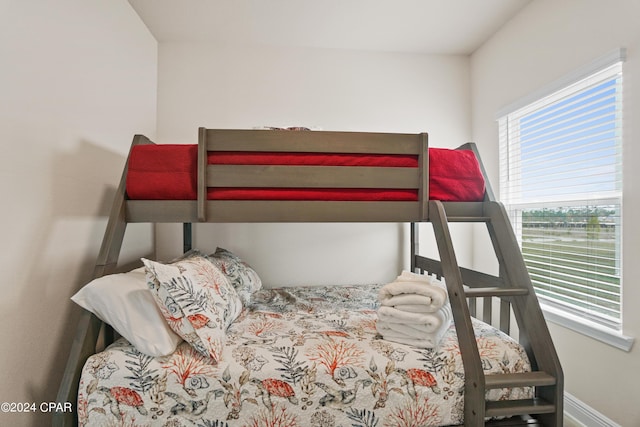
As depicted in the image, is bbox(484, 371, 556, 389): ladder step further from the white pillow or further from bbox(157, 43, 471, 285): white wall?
bbox(157, 43, 471, 285): white wall

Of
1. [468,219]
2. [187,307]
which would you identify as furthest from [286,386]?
[468,219]

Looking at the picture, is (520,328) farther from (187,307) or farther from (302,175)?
(187,307)

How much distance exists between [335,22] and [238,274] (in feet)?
6.50

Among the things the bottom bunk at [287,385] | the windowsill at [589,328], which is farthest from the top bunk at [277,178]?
the windowsill at [589,328]

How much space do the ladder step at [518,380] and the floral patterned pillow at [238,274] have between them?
4.50 feet

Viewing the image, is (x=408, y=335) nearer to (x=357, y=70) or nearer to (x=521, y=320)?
(x=521, y=320)

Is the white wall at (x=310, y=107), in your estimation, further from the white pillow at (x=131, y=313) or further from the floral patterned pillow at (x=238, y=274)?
the white pillow at (x=131, y=313)

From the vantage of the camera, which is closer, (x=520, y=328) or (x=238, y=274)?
(x=520, y=328)

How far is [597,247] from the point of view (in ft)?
5.96

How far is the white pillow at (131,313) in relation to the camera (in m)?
1.29

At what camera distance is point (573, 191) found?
197cm

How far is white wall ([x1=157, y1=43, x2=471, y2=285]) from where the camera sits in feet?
9.16

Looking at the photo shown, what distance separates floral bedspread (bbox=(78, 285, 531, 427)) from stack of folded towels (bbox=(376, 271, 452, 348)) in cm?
6

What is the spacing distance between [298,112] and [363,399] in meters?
2.28
